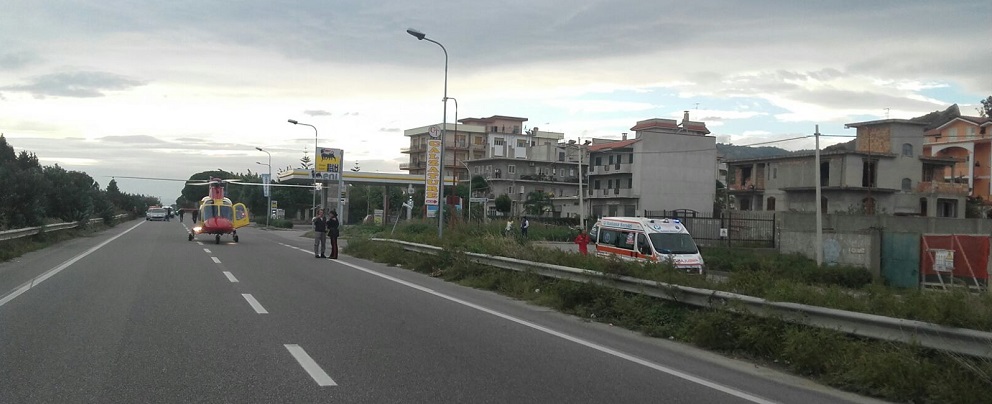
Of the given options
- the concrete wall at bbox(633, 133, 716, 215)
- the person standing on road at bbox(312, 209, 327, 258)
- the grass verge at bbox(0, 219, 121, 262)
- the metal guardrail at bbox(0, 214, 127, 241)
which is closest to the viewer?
the grass verge at bbox(0, 219, 121, 262)

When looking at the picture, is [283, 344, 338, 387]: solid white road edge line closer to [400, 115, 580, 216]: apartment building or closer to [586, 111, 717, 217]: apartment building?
[586, 111, 717, 217]: apartment building

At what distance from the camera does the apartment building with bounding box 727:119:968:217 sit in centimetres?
6319

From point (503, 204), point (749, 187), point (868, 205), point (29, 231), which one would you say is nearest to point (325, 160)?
point (503, 204)

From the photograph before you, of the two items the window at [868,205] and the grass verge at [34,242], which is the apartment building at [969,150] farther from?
the grass verge at [34,242]

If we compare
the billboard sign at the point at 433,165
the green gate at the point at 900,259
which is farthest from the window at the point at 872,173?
the billboard sign at the point at 433,165

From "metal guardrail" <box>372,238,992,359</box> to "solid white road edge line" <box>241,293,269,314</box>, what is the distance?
5.68 meters

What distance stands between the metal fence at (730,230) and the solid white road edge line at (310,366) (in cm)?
3579

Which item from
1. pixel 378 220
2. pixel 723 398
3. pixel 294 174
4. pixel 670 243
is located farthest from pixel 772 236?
pixel 294 174

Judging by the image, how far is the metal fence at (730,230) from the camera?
43312 mm

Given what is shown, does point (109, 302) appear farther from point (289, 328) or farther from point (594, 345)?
point (594, 345)

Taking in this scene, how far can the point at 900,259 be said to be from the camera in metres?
29.2

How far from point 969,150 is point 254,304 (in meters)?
81.4

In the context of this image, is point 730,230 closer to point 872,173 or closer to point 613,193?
point 872,173

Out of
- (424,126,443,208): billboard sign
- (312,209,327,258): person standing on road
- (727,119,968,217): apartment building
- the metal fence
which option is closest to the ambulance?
(312,209,327,258): person standing on road
